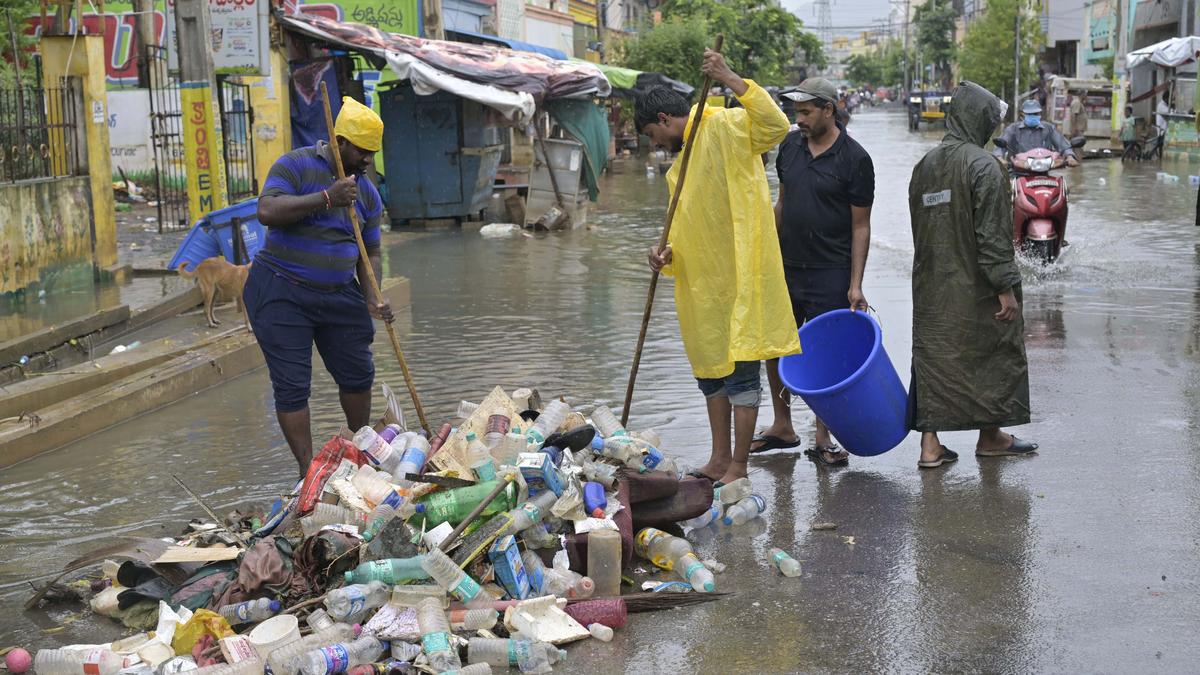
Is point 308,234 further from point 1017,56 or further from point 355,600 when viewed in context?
point 1017,56

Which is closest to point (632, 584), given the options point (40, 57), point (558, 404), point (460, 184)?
point (558, 404)

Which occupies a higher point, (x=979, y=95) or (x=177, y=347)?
(x=979, y=95)

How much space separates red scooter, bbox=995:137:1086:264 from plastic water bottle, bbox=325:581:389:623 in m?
9.34

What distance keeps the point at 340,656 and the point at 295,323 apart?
2.04 meters

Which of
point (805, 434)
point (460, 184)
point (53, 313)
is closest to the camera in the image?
point (805, 434)

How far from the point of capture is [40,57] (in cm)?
1179

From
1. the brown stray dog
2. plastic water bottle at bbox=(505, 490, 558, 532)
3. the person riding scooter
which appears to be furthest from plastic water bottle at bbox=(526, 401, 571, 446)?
the person riding scooter

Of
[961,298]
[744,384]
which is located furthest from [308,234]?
[961,298]

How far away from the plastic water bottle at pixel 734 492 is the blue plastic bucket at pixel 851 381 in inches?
18.9

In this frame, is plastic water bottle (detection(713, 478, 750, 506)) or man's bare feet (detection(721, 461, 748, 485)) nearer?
plastic water bottle (detection(713, 478, 750, 506))

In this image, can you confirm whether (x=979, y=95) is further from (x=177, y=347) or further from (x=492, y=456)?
(x=177, y=347)

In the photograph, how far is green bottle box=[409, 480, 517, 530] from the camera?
15.5ft

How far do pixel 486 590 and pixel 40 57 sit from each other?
30.5ft

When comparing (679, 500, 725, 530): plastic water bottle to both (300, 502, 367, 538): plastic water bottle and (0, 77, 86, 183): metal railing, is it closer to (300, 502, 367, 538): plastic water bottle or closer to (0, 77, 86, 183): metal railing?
(300, 502, 367, 538): plastic water bottle
